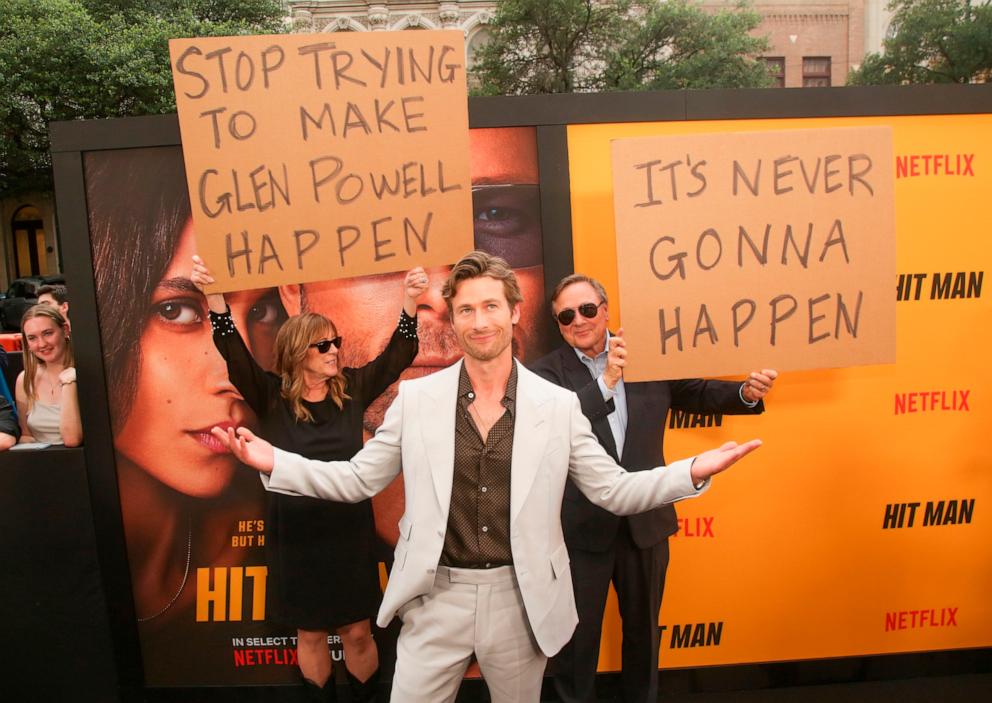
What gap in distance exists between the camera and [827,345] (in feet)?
8.03

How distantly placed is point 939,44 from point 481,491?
25.8m

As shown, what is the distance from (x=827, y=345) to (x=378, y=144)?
178 cm

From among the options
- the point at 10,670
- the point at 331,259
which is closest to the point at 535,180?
the point at 331,259

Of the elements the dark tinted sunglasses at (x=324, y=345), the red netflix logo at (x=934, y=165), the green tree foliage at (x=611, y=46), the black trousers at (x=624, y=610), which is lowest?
the black trousers at (x=624, y=610)

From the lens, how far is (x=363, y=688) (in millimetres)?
2867

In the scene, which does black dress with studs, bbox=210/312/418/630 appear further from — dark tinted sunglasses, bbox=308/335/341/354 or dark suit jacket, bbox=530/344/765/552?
dark suit jacket, bbox=530/344/765/552

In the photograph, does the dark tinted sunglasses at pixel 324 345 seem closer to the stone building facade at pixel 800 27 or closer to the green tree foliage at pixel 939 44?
the green tree foliage at pixel 939 44

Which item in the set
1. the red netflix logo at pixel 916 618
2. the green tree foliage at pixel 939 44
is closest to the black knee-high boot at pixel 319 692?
the red netflix logo at pixel 916 618

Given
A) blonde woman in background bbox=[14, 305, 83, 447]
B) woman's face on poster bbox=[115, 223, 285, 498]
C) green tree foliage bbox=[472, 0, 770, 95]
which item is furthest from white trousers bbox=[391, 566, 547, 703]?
green tree foliage bbox=[472, 0, 770, 95]

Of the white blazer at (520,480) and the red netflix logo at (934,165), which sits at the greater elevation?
the red netflix logo at (934,165)

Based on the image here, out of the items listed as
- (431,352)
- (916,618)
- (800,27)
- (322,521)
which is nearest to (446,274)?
(431,352)

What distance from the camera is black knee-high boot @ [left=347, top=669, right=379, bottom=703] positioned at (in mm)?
2867

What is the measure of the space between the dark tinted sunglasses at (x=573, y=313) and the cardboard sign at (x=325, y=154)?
429mm

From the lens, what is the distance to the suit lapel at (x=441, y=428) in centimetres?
192
